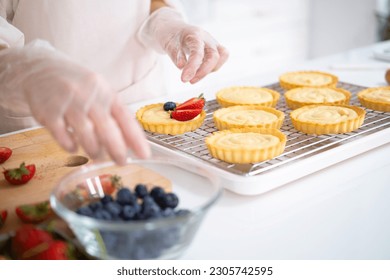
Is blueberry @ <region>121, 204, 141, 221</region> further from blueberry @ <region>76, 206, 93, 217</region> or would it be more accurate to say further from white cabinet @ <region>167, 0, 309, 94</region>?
white cabinet @ <region>167, 0, 309, 94</region>

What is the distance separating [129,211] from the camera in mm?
846

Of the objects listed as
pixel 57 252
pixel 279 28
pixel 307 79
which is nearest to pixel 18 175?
pixel 57 252

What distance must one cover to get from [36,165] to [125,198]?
0.44 meters

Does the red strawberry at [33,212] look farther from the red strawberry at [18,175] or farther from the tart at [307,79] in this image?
the tart at [307,79]

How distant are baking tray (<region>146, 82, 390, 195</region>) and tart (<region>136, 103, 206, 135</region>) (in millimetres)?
16

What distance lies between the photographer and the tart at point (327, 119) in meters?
1.36

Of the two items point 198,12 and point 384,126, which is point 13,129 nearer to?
point 384,126

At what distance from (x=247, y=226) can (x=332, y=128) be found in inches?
18.2

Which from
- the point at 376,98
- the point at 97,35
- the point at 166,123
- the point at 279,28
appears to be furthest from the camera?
the point at 279,28

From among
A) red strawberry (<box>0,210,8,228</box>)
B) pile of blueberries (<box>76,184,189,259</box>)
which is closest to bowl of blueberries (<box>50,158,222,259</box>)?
pile of blueberries (<box>76,184,189,259</box>)

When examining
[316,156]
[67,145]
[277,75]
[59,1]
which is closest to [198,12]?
[277,75]

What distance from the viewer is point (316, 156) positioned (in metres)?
1.21

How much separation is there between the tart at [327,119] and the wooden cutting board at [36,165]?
1.51ft

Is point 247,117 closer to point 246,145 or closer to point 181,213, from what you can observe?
point 246,145
